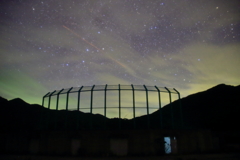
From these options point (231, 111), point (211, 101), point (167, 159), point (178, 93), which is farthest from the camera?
point (211, 101)

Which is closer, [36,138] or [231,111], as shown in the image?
[36,138]

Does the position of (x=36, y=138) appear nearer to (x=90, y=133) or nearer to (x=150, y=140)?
(x=90, y=133)

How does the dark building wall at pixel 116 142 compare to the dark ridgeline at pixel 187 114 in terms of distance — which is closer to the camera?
the dark building wall at pixel 116 142

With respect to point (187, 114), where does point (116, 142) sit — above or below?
below

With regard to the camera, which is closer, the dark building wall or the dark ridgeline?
the dark building wall

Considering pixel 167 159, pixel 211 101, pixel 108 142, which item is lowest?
pixel 167 159

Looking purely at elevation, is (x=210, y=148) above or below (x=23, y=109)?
below

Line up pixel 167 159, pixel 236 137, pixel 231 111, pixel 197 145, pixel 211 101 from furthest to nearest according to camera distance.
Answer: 1. pixel 211 101
2. pixel 231 111
3. pixel 236 137
4. pixel 197 145
5. pixel 167 159

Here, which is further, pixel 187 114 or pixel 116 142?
pixel 187 114

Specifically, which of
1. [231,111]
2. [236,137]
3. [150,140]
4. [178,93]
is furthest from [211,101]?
[150,140]

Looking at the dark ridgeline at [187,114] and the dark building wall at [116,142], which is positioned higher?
the dark ridgeline at [187,114]

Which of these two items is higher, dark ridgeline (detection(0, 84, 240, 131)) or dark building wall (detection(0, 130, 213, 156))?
dark ridgeline (detection(0, 84, 240, 131))

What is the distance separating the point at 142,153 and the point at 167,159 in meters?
2.67

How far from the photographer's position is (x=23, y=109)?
5331 cm
